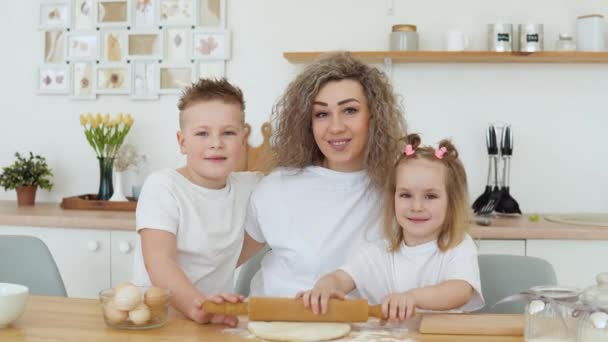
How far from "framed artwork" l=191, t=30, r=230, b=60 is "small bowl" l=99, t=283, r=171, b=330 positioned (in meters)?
2.00

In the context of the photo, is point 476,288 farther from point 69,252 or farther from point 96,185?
point 96,185

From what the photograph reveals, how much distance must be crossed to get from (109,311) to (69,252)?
1607 mm

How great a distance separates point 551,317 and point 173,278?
2.36 feet

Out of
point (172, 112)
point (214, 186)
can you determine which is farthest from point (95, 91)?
point (214, 186)

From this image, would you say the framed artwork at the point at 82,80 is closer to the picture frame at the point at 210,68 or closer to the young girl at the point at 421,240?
the picture frame at the point at 210,68

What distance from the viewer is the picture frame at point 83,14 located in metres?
3.35

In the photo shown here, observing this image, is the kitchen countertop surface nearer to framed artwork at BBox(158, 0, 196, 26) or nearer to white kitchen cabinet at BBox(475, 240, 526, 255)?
white kitchen cabinet at BBox(475, 240, 526, 255)

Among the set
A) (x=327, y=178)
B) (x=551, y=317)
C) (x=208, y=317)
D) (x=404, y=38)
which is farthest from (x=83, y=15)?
(x=551, y=317)

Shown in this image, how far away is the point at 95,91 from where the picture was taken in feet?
10.9

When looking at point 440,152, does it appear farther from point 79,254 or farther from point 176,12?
point 176,12

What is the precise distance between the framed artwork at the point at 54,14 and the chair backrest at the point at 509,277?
2.32 meters

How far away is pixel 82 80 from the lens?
132 inches

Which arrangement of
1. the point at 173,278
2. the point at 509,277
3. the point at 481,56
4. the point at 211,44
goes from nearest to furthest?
the point at 173,278 → the point at 509,277 → the point at 481,56 → the point at 211,44

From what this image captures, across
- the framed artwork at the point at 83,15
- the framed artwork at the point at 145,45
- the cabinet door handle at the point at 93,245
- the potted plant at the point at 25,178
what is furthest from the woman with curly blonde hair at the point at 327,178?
the framed artwork at the point at 83,15
